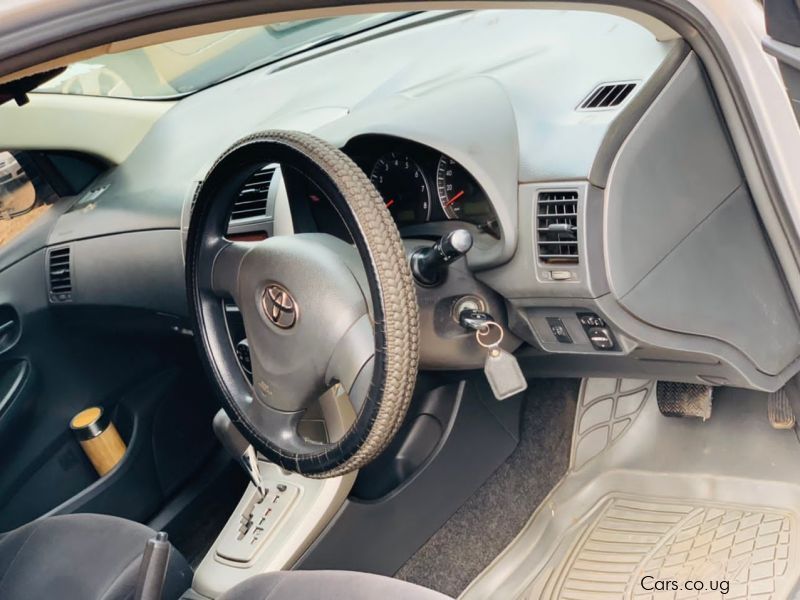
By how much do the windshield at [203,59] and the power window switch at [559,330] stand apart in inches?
36.0

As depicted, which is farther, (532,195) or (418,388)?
(418,388)

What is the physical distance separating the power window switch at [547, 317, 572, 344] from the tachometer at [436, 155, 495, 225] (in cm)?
18

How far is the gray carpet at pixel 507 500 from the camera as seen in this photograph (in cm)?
192

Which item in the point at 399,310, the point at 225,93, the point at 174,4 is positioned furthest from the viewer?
the point at 225,93

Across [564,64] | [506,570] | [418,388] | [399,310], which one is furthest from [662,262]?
[506,570]

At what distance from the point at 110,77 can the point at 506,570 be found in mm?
1350

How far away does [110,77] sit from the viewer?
219 centimetres

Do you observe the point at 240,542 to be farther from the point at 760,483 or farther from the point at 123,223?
the point at 760,483

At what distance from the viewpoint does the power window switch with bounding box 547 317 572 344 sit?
1485 millimetres

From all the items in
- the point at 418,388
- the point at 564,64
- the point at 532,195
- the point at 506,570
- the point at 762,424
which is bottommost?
the point at 506,570

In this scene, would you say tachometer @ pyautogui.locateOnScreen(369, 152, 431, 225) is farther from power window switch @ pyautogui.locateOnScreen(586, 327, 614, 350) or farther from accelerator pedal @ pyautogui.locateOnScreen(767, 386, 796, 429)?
accelerator pedal @ pyautogui.locateOnScreen(767, 386, 796, 429)

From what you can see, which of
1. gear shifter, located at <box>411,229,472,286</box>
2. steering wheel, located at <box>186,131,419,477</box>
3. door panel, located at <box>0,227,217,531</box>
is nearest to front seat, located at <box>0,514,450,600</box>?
steering wheel, located at <box>186,131,419,477</box>

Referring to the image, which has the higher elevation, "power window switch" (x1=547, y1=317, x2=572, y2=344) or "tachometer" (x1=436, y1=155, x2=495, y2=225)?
"tachometer" (x1=436, y1=155, x2=495, y2=225)

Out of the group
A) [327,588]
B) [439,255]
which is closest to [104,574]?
[327,588]
